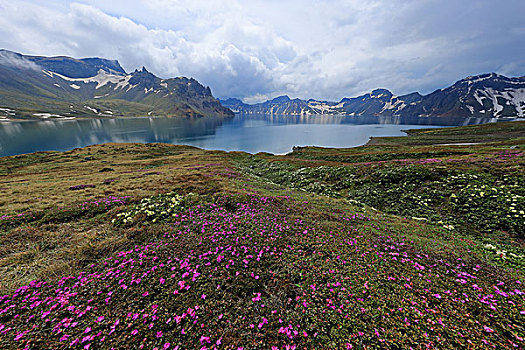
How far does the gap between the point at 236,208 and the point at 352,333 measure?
11.5 metres

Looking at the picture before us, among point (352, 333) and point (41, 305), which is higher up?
point (41, 305)

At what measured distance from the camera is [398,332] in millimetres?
6336

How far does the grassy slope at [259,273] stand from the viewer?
6.28m

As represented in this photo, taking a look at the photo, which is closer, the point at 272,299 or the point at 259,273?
the point at 272,299

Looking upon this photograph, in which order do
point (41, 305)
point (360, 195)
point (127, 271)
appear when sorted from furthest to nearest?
1. point (360, 195)
2. point (127, 271)
3. point (41, 305)

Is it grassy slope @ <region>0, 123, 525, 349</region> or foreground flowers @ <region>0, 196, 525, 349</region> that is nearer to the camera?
foreground flowers @ <region>0, 196, 525, 349</region>

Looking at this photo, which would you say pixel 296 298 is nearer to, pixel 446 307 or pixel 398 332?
pixel 398 332

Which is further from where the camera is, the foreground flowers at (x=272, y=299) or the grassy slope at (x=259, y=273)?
the grassy slope at (x=259, y=273)

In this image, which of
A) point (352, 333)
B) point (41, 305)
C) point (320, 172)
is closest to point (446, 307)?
point (352, 333)

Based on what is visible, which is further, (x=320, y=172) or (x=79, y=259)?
(x=320, y=172)

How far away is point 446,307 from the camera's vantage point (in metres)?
7.17

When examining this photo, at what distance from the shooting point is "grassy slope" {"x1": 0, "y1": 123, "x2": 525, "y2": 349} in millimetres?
6281

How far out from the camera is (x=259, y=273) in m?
9.03

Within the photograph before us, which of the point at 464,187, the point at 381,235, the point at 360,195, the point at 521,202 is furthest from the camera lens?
the point at 360,195
